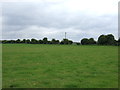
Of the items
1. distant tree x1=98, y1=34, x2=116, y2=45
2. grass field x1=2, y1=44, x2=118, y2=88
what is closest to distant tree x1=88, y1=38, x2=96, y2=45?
distant tree x1=98, y1=34, x2=116, y2=45

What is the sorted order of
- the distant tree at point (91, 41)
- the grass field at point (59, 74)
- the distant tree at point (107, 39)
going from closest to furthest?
the grass field at point (59, 74)
the distant tree at point (107, 39)
the distant tree at point (91, 41)

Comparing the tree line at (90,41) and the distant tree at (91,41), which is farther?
the distant tree at (91,41)

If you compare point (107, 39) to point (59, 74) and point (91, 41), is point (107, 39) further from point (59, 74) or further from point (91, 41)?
point (59, 74)

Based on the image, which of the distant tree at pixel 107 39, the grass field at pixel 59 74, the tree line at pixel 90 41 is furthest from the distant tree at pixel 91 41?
the grass field at pixel 59 74

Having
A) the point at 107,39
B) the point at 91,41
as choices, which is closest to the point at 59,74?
the point at 107,39

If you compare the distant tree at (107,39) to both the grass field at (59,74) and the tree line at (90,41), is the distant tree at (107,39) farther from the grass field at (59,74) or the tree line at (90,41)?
the grass field at (59,74)

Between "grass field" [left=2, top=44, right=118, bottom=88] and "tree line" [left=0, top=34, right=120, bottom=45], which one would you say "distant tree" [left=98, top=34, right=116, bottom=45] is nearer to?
"tree line" [left=0, top=34, right=120, bottom=45]

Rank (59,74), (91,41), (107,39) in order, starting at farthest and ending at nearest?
(91,41), (107,39), (59,74)

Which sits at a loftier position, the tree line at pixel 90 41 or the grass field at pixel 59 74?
the tree line at pixel 90 41

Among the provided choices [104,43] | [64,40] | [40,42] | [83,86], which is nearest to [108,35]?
[104,43]

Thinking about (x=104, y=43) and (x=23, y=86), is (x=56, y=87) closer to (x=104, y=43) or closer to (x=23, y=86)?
(x=23, y=86)

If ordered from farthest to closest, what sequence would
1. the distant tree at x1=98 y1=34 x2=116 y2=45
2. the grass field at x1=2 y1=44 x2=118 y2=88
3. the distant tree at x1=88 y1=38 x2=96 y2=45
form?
the distant tree at x1=88 y1=38 x2=96 y2=45
the distant tree at x1=98 y1=34 x2=116 y2=45
the grass field at x1=2 y1=44 x2=118 y2=88

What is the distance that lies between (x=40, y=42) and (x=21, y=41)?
17.1 metres

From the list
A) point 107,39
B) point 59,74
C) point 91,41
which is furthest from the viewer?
point 91,41
